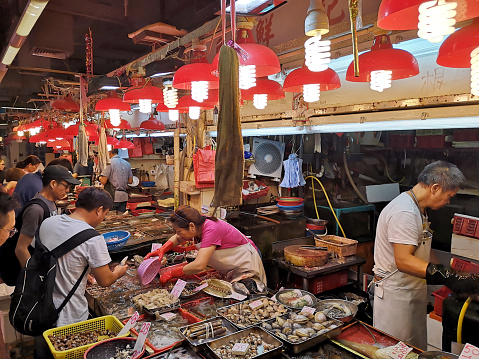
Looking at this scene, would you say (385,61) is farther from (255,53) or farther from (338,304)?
(338,304)

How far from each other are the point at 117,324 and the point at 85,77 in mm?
4619

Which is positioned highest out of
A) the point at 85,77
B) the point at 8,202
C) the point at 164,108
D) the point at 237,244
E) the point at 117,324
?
the point at 85,77

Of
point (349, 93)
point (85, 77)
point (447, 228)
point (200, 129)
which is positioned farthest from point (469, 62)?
point (85, 77)

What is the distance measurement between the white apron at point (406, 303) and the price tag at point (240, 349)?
1.79 metres

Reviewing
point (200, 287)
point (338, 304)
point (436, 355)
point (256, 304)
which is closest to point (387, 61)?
point (436, 355)

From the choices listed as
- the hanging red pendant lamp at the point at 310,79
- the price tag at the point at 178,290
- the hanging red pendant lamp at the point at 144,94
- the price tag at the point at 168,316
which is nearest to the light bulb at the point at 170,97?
the hanging red pendant lamp at the point at 144,94

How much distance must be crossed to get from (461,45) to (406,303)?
251 cm

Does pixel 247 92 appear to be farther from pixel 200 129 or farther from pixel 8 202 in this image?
pixel 200 129

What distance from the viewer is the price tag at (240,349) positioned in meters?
2.31

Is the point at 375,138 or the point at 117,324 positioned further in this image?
the point at 375,138

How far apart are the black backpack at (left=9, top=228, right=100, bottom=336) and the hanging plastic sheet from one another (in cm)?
426

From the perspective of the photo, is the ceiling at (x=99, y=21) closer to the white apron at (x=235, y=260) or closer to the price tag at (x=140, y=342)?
the white apron at (x=235, y=260)

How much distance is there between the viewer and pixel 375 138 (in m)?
6.43

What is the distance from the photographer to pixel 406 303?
133 inches
